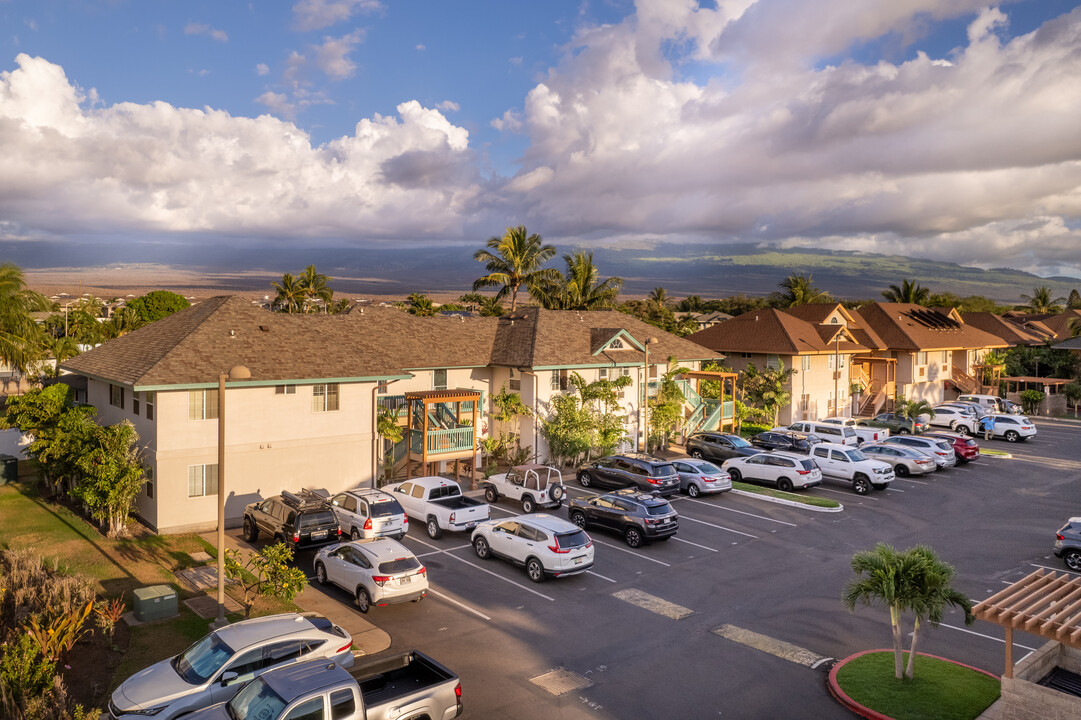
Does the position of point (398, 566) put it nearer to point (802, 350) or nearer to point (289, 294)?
point (802, 350)

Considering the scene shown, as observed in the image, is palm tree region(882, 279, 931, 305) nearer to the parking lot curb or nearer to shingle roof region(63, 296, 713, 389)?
shingle roof region(63, 296, 713, 389)

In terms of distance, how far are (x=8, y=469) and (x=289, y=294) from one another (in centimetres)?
4569

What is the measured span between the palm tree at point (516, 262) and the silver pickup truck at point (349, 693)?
148 ft

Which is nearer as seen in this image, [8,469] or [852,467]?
[8,469]

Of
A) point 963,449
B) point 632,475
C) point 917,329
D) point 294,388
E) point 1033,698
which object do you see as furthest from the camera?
point 917,329

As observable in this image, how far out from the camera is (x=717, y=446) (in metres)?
36.9

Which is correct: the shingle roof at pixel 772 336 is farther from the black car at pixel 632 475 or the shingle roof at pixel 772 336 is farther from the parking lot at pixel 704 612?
the black car at pixel 632 475

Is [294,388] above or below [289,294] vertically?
below

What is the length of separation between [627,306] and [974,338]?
5750cm

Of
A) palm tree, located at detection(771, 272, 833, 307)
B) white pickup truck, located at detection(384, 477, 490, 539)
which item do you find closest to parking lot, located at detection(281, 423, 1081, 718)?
white pickup truck, located at detection(384, 477, 490, 539)

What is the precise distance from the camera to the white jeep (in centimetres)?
2711

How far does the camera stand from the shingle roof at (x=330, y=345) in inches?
1013

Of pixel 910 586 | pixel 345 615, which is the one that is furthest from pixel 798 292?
pixel 345 615

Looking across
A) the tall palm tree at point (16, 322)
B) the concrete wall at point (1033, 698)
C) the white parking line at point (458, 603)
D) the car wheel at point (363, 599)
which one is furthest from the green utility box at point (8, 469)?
the concrete wall at point (1033, 698)
